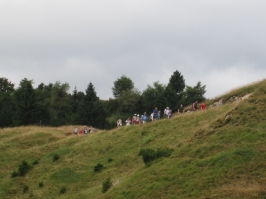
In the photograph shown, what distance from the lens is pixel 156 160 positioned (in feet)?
77.2

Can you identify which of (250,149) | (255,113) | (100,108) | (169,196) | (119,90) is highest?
(119,90)

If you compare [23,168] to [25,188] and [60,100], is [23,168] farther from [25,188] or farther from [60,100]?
[60,100]

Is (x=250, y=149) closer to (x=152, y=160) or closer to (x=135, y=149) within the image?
(x=152, y=160)

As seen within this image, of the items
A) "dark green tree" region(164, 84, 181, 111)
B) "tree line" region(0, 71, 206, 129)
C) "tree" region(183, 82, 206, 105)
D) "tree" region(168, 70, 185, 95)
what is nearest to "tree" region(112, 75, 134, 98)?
"tree line" region(0, 71, 206, 129)

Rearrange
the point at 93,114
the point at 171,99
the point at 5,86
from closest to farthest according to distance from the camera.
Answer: the point at 93,114 → the point at 171,99 → the point at 5,86

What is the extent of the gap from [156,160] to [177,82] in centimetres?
6363

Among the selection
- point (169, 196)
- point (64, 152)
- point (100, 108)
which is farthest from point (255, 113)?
point (100, 108)

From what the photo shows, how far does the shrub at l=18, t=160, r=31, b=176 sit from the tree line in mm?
35687

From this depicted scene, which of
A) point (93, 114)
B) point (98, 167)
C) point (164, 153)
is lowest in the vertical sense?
point (98, 167)

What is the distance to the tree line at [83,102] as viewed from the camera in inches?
2842

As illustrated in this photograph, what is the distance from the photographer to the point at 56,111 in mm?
92000

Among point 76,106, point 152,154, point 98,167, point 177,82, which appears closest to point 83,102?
point 76,106

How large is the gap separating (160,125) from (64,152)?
27.5ft

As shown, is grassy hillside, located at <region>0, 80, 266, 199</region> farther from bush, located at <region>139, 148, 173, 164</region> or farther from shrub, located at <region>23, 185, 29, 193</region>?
bush, located at <region>139, 148, 173, 164</region>
